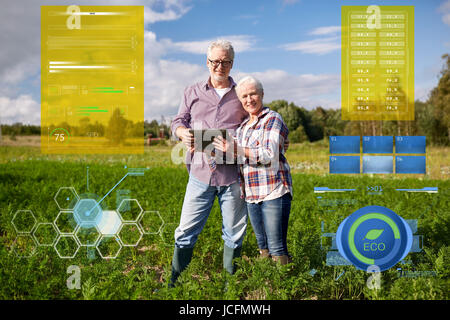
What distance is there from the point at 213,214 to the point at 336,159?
1864 mm

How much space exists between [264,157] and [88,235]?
266 cm

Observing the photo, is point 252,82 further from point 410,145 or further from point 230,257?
point 410,145

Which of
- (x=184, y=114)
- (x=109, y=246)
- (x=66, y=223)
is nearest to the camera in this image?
(x=184, y=114)

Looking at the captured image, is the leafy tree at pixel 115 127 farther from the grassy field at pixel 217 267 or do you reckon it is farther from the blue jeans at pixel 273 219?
the blue jeans at pixel 273 219

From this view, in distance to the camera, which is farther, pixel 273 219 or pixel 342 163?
pixel 342 163

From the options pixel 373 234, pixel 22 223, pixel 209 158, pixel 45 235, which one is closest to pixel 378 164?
pixel 373 234

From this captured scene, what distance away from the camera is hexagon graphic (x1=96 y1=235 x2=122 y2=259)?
3.98 metres

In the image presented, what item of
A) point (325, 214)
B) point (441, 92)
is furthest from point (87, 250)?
point (441, 92)

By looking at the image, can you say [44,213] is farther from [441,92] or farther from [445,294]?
[441,92]

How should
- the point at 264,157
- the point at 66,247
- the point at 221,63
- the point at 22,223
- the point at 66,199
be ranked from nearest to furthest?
the point at 264,157 < the point at 221,63 < the point at 66,247 < the point at 22,223 < the point at 66,199

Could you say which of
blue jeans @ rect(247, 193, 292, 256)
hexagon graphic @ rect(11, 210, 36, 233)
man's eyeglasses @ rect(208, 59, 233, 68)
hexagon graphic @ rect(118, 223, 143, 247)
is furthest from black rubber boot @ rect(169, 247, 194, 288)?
hexagon graphic @ rect(11, 210, 36, 233)

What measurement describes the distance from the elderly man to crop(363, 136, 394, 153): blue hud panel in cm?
151

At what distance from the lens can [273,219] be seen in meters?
2.68

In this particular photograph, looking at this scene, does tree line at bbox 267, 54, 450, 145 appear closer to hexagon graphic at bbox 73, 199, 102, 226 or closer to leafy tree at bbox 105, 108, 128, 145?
leafy tree at bbox 105, 108, 128, 145
